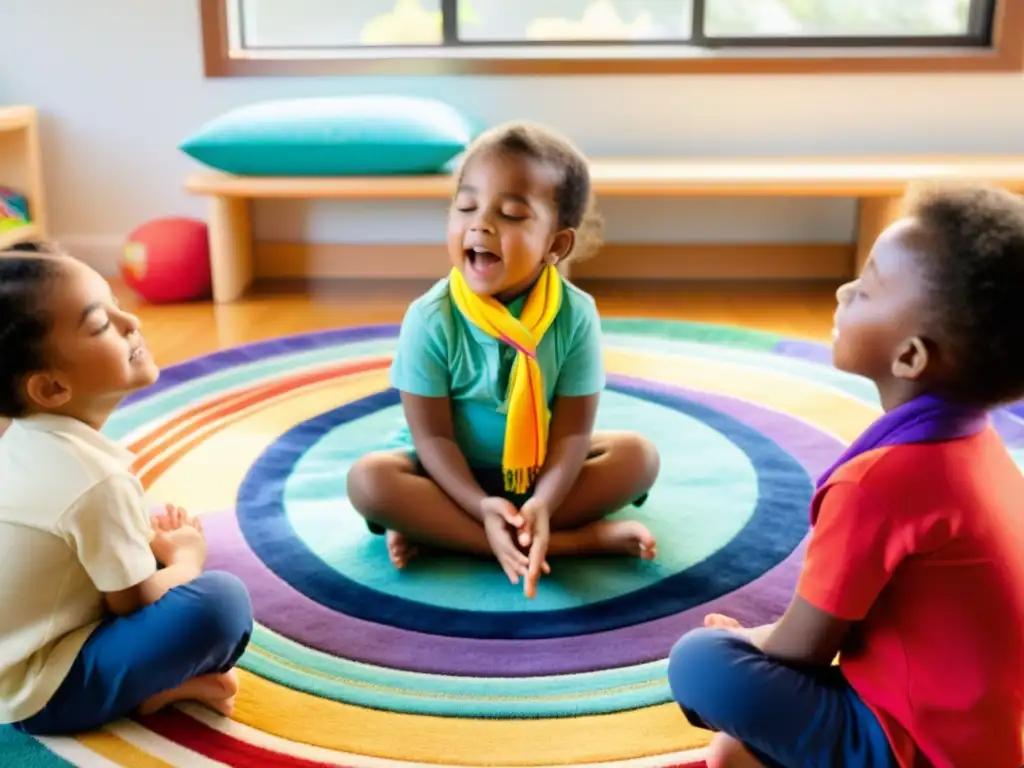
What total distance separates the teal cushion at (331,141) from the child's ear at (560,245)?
3.97ft

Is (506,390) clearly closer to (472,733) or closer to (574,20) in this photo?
(472,733)

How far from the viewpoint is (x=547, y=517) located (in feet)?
4.41

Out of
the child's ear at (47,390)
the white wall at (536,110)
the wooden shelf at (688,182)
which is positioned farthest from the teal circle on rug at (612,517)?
the white wall at (536,110)

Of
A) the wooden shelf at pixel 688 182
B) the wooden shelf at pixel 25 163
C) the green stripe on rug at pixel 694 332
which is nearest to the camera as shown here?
the green stripe on rug at pixel 694 332

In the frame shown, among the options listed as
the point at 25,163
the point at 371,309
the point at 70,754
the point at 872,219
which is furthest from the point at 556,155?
the point at 25,163

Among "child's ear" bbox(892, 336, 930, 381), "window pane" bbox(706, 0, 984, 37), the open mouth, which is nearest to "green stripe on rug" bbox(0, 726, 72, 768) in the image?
the open mouth

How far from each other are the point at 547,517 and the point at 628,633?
0.19 metres

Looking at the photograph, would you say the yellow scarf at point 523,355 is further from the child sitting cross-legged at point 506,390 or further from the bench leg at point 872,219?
the bench leg at point 872,219

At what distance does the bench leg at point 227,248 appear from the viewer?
268 cm

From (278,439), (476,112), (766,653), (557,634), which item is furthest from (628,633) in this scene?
(476,112)

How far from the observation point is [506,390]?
1394mm

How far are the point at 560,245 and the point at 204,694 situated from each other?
Answer: 70cm

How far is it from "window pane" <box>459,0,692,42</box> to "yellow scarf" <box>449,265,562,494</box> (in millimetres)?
1824

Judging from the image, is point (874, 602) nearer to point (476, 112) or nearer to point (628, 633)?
point (628, 633)
